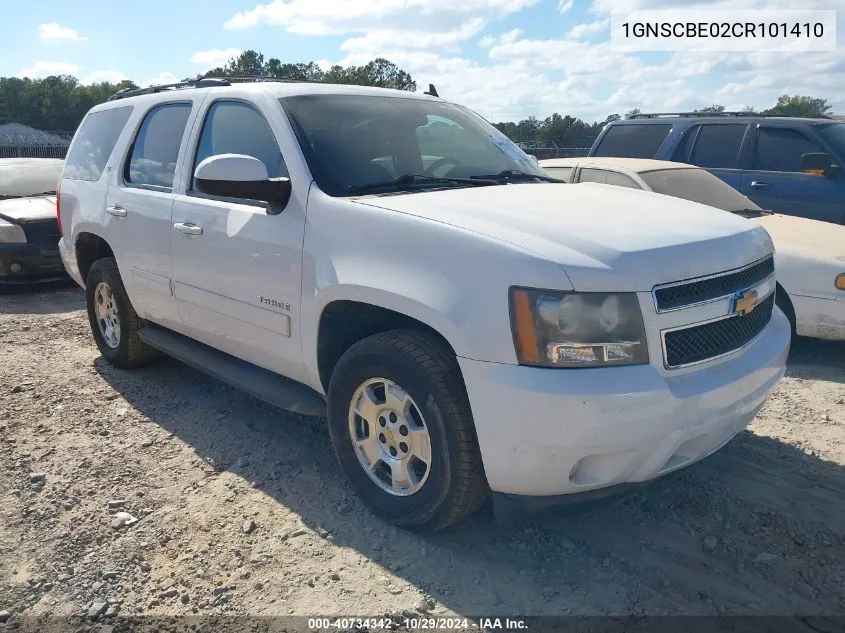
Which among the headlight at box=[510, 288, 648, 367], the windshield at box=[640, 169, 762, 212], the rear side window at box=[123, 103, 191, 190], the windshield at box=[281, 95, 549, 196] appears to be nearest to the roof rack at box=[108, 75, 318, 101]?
the rear side window at box=[123, 103, 191, 190]

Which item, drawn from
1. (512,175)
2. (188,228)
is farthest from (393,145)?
(188,228)

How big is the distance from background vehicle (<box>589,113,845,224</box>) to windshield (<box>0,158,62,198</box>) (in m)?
7.29

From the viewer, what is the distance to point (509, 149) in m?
4.29

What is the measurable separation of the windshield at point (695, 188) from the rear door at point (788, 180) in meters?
1.47

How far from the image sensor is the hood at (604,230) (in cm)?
258

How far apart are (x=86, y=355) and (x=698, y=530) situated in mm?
4767

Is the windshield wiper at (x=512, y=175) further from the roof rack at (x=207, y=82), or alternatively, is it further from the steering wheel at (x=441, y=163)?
the roof rack at (x=207, y=82)

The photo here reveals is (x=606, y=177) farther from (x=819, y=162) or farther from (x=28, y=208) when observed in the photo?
(x=28, y=208)

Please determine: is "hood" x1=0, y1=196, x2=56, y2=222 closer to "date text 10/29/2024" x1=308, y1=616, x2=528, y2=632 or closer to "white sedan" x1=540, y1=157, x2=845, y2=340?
"white sedan" x1=540, y1=157, x2=845, y2=340

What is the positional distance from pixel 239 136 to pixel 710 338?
8.46 feet

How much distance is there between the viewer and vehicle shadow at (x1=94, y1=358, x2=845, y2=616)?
2.69 metres

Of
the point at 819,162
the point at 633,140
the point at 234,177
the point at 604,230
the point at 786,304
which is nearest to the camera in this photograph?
the point at 604,230

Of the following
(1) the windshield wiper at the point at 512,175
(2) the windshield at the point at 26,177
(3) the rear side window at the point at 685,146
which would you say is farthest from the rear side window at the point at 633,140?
(2) the windshield at the point at 26,177

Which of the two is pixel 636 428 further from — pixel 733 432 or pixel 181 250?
pixel 181 250
